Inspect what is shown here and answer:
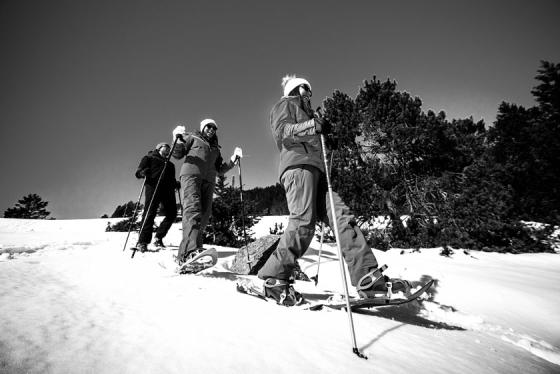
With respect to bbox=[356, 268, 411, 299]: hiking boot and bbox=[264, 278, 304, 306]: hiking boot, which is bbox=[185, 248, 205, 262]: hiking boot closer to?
bbox=[264, 278, 304, 306]: hiking boot

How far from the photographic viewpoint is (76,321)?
124 centimetres

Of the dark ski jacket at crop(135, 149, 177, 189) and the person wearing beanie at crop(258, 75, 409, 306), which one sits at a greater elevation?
the dark ski jacket at crop(135, 149, 177, 189)

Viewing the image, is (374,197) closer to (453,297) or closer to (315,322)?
(453,297)

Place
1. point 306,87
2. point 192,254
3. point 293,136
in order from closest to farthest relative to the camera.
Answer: point 293,136
point 306,87
point 192,254

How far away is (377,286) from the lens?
2244 mm

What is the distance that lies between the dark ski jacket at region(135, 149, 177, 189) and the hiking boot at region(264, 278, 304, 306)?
405cm

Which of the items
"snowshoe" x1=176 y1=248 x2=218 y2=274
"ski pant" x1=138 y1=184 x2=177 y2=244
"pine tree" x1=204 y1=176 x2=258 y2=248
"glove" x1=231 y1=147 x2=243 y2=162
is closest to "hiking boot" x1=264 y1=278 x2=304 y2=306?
"snowshoe" x1=176 y1=248 x2=218 y2=274

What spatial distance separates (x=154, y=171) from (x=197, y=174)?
2.32 metres

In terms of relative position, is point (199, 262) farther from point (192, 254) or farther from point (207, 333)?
point (207, 333)

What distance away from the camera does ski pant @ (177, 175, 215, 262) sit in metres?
3.39

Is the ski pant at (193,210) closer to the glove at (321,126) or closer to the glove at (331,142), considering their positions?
the glove at (331,142)

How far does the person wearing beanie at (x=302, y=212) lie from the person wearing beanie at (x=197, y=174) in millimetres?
1514

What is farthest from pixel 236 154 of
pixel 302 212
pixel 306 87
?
pixel 302 212

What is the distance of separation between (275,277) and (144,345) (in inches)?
52.5
